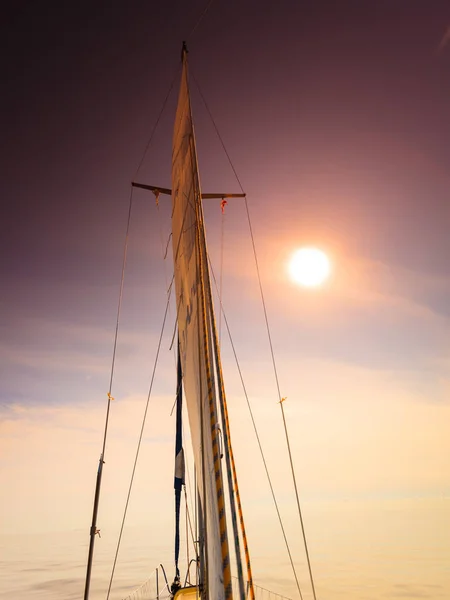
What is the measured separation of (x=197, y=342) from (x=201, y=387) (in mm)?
1011

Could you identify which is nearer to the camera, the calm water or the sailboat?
the sailboat

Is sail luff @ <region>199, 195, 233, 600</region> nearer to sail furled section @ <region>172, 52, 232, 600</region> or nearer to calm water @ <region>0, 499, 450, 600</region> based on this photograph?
sail furled section @ <region>172, 52, 232, 600</region>

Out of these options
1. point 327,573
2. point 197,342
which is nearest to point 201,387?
point 197,342

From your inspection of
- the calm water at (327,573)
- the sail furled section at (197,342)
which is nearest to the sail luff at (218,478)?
the sail furled section at (197,342)

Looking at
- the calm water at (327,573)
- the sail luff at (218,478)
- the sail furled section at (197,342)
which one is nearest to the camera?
the sail luff at (218,478)

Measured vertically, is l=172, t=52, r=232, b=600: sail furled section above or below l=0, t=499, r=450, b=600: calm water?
above

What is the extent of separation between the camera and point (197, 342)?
5949mm

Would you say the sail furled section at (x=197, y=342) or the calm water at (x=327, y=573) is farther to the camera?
the calm water at (x=327, y=573)

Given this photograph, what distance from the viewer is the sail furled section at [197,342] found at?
4.38 meters

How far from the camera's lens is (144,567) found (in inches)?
1895

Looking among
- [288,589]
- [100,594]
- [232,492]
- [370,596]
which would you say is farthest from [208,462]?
[100,594]

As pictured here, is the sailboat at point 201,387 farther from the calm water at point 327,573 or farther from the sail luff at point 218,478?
the calm water at point 327,573

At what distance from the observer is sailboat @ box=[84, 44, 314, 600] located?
4316 millimetres

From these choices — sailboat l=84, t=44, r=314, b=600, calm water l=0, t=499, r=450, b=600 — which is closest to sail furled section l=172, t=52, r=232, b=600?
sailboat l=84, t=44, r=314, b=600
